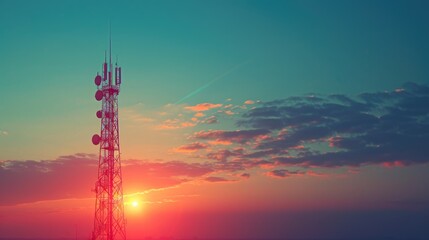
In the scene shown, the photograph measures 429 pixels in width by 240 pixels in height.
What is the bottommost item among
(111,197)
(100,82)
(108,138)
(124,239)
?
(124,239)

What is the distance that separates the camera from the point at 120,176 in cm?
6550

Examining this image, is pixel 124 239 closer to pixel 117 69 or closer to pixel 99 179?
pixel 99 179

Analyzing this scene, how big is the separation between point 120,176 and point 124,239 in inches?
241

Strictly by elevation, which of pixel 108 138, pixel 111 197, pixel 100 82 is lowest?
pixel 111 197

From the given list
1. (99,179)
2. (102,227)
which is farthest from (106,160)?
(102,227)

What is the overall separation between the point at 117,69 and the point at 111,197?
1259 cm

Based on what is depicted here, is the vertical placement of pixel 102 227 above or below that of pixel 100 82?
below

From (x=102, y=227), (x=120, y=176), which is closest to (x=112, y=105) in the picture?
(x=120, y=176)

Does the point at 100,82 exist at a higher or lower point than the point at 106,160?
higher

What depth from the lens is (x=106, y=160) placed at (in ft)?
216

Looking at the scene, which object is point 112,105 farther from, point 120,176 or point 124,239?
point 124,239

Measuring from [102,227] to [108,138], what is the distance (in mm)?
8659

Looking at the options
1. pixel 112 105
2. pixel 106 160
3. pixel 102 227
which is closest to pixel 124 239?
pixel 102 227

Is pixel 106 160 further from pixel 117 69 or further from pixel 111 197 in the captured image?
pixel 117 69
